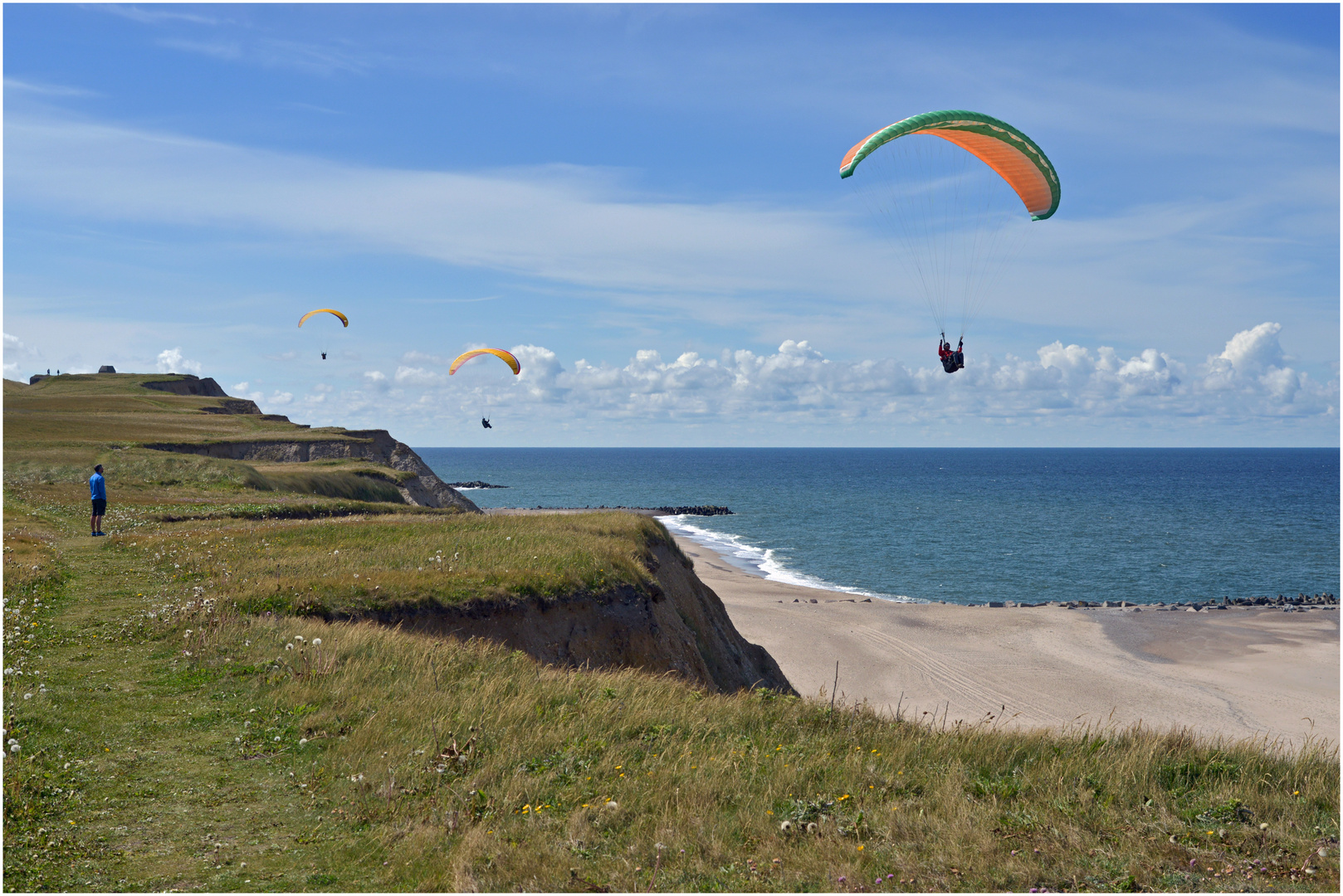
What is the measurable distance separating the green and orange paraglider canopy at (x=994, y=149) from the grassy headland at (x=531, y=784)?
15986mm

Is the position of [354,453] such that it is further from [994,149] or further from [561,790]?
[561,790]

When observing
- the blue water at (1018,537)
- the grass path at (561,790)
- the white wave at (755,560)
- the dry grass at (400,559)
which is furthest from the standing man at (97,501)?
the blue water at (1018,537)

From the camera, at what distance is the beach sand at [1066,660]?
3078 centimetres

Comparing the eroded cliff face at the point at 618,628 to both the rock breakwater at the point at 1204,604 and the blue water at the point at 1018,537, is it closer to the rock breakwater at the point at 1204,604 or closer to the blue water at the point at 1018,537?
the rock breakwater at the point at 1204,604

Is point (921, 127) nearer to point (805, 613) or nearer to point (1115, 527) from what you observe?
point (805, 613)

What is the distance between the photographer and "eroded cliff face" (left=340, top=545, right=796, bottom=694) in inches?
719

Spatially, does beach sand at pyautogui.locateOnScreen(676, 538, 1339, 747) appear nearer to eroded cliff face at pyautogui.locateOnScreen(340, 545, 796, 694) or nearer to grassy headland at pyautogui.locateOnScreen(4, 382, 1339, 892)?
eroded cliff face at pyautogui.locateOnScreen(340, 545, 796, 694)

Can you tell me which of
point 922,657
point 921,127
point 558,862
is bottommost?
point 922,657

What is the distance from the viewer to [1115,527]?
3775 inches

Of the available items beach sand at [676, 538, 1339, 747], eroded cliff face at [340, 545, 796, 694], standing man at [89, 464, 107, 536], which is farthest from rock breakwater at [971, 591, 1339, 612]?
standing man at [89, 464, 107, 536]

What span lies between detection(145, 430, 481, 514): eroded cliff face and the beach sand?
95.1 feet

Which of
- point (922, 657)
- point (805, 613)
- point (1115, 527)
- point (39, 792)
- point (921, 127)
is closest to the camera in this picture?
point (39, 792)

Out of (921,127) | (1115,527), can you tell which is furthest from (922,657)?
(1115,527)

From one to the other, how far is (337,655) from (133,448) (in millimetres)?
46201
